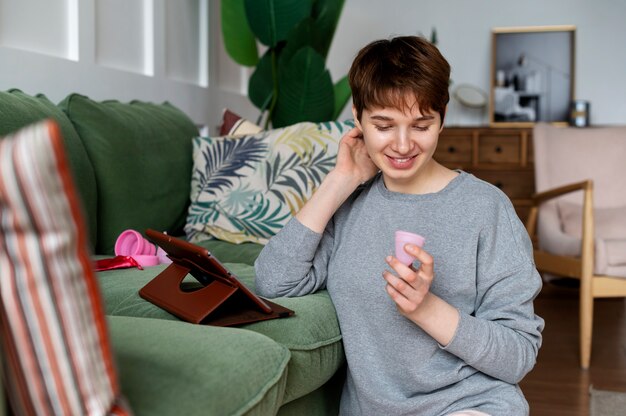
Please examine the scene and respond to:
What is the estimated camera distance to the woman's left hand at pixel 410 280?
113 cm

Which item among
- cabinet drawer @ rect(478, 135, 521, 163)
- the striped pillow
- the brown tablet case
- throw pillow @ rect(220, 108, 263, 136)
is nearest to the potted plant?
throw pillow @ rect(220, 108, 263, 136)

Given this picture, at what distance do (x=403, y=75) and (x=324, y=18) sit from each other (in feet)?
6.69

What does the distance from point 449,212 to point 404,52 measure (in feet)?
1.00

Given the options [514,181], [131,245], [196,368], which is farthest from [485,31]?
[196,368]

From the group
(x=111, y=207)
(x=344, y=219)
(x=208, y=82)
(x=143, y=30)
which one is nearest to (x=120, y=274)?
(x=111, y=207)

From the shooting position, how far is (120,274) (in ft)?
5.60

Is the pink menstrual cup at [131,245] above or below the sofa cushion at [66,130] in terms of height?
below

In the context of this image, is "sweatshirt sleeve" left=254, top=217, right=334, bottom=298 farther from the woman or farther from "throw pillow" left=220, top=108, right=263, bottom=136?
"throw pillow" left=220, top=108, right=263, bottom=136

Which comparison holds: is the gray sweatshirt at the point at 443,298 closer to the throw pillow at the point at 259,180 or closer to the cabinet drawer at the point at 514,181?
the throw pillow at the point at 259,180

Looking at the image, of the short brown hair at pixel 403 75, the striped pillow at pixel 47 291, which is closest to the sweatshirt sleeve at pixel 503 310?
the short brown hair at pixel 403 75

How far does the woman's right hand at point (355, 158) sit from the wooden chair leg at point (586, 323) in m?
1.64

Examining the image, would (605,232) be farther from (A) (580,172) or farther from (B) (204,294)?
(B) (204,294)

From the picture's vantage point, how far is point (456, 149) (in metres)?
4.98

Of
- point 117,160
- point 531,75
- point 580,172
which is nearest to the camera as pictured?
point 117,160
